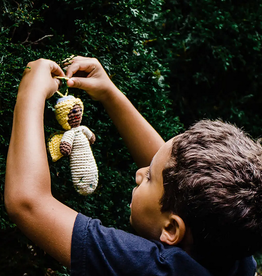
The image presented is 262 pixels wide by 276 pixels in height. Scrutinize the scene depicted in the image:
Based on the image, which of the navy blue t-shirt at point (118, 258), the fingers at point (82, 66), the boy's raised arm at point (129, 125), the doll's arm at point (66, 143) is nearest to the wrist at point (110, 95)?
the boy's raised arm at point (129, 125)

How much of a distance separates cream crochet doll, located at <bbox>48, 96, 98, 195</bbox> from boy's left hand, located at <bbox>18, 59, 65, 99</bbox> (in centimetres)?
8

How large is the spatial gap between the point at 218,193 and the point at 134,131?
77 cm

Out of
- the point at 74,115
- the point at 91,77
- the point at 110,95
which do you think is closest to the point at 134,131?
the point at 110,95

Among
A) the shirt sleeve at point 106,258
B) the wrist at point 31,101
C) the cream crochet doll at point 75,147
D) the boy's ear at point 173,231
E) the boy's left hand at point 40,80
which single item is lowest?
the shirt sleeve at point 106,258

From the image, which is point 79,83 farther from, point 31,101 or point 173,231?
point 173,231

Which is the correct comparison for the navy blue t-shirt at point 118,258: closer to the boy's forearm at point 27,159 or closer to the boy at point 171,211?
the boy at point 171,211

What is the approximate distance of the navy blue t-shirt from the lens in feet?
3.69

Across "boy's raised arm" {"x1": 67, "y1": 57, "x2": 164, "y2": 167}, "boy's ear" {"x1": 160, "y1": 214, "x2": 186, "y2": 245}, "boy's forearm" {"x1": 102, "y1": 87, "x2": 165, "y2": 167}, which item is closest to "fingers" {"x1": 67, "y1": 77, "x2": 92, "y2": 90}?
"boy's raised arm" {"x1": 67, "y1": 57, "x2": 164, "y2": 167}

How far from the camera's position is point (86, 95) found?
1.78 meters

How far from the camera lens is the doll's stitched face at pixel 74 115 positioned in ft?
4.49

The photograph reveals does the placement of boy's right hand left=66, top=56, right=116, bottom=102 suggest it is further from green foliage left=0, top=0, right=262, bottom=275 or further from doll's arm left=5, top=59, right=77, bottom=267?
doll's arm left=5, top=59, right=77, bottom=267

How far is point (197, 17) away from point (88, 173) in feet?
5.91

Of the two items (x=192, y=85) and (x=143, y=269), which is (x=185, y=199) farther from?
(x=192, y=85)

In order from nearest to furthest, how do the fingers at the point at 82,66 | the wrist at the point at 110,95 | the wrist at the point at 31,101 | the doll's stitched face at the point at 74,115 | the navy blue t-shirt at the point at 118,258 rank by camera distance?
the navy blue t-shirt at the point at 118,258 < the wrist at the point at 31,101 < the doll's stitched face at the point at 74,115 < the fingers at the point at 82,66 < the wrist at the point at 110,95
